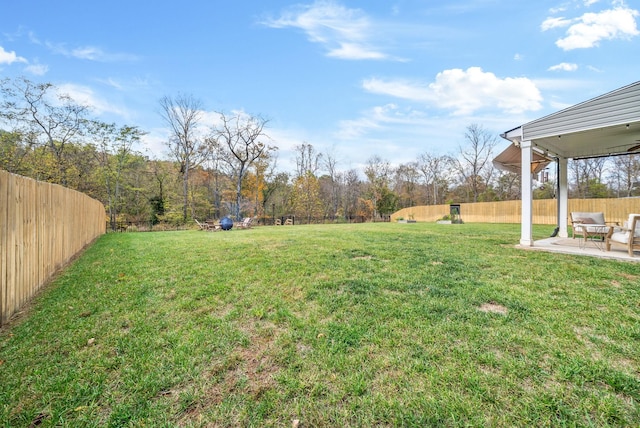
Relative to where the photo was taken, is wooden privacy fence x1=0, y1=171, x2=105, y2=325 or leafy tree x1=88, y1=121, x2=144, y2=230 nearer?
wooden privacy fence x1=0, y1=171, x2=105, y2=325

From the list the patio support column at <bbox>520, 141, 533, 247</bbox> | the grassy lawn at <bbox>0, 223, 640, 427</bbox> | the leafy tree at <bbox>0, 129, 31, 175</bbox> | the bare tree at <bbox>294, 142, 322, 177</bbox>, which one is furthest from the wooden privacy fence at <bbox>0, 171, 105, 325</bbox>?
the bare tree at <bbox>294, 142, 322, 177</bbox>

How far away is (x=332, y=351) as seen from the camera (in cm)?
206

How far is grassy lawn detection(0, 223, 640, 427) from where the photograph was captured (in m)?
1.49

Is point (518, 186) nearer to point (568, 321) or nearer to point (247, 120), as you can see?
point (247, 120)

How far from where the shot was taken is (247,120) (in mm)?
20547

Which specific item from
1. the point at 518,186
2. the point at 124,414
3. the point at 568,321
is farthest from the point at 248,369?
the point at 518,186

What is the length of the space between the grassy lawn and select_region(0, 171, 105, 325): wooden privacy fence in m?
0.31

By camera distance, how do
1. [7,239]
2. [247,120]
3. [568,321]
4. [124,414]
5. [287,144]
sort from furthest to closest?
1. [287,144]
2. [247,120]
3. [7,239]
4. [568,321]
5. [124,414]

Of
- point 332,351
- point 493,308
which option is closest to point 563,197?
point 493,308

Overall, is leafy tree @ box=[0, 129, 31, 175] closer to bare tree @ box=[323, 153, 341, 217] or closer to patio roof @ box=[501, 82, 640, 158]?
patio roof @ box=[501, 82, 640, 158]

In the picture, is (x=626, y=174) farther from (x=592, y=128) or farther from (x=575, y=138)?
(x=592, y=128)

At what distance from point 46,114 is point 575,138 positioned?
2360 cm

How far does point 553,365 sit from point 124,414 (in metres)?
2.71

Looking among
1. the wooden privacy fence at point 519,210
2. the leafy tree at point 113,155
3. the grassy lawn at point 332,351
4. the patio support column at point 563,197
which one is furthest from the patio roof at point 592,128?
the leafy tree at point 113,155
